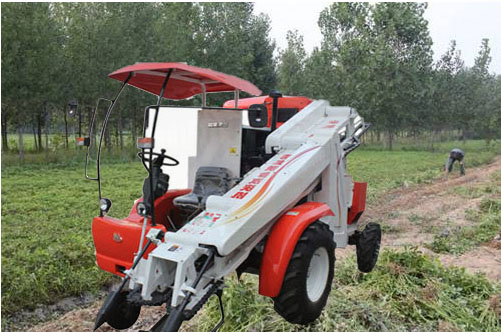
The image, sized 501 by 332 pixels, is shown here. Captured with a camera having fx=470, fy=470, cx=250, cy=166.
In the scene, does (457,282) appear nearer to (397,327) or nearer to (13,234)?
(397,327)

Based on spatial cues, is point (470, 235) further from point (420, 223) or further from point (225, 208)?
point (225, 208)

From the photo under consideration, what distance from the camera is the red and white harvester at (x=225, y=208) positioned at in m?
3.37

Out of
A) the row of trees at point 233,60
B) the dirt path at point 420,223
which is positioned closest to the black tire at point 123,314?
the dirt path at point 420,223

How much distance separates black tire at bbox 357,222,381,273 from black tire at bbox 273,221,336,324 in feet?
4.68

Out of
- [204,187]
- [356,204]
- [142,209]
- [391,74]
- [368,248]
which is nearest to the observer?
[142,209]

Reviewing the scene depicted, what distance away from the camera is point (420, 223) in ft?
31.8

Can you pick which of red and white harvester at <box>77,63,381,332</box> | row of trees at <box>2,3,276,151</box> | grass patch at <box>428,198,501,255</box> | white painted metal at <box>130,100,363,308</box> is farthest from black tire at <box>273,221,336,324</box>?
row of trees at <box>2,3,276,151</box>

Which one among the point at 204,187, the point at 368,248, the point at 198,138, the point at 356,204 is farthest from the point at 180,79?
the point at 368,248

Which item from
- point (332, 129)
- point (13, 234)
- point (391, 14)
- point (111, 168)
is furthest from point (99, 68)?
point (391, 14)

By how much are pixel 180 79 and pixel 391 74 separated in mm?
26457

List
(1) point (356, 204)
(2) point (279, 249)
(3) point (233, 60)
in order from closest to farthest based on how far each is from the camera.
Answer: (2) point (279, 249) < (1) point (356, 204) < (3) point (233, 60)

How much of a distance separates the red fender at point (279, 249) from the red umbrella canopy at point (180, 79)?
1.08m

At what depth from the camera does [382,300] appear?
4.68 metres

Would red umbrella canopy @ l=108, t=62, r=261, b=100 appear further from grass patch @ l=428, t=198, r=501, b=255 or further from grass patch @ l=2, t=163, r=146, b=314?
grass patch @ l=428, t=198, r=501, b=255
